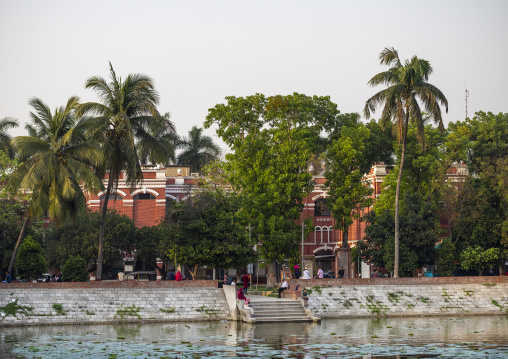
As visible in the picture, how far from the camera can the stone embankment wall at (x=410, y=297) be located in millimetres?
36000

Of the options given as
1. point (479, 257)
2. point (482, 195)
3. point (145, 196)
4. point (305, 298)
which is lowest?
point (305, 298)

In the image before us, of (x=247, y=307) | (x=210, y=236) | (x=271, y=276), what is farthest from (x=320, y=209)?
(x=247, y=307)

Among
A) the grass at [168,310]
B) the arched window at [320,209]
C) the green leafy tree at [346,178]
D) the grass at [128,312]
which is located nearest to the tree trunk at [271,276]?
the green leafy tree at [346,178]

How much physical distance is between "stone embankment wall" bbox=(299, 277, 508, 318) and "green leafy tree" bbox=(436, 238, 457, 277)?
5904 mm

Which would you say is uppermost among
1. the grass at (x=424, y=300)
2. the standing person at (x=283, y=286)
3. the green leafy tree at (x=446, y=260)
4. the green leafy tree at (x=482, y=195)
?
the green leafy tree at (x=482, y=195)

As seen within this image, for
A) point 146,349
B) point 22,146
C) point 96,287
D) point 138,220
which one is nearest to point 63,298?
point 96,287

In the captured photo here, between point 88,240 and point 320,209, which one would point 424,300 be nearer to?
point 88,240

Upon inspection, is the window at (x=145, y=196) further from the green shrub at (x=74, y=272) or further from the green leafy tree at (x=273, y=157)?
the green shrub at (x=74, y=272)

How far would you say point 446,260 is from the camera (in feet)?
148

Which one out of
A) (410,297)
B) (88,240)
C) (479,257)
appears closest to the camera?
(410,297)

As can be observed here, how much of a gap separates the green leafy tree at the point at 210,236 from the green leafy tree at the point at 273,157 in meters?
5.67

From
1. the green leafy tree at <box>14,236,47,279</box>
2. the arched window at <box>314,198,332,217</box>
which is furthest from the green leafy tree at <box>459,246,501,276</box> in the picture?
the green leafy tree at <box>14,236,47,279</box>

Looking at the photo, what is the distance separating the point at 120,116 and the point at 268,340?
16.9m

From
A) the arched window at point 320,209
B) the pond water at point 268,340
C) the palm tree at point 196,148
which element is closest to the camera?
the pond water at point 268,340
